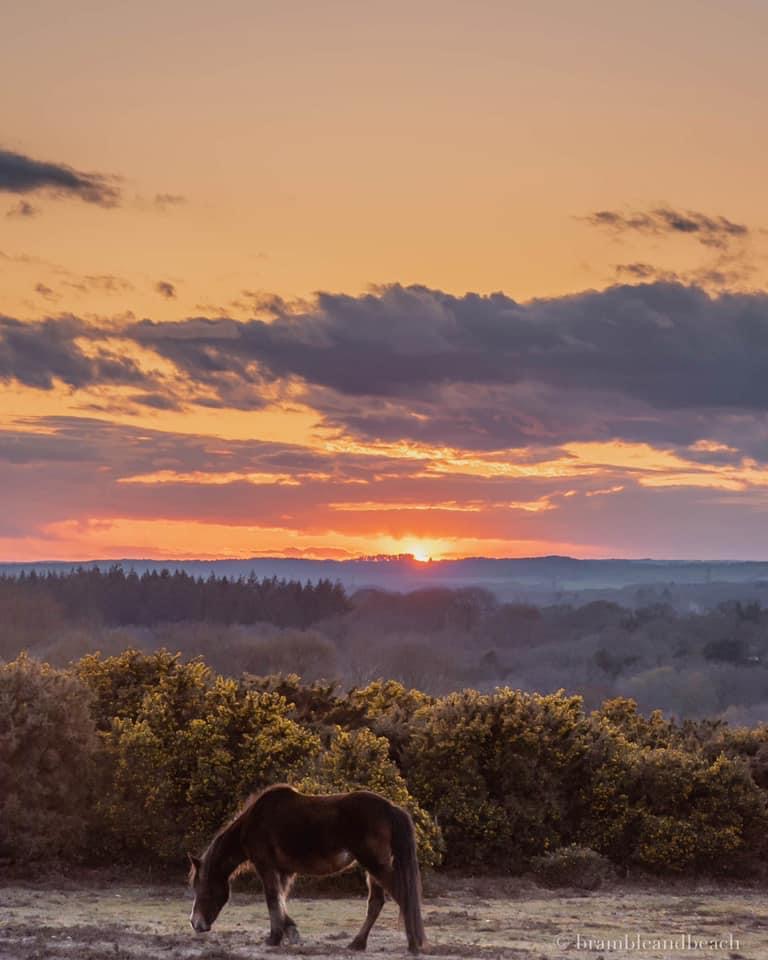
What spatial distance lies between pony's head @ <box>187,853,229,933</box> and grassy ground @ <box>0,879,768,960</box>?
19 centimetres

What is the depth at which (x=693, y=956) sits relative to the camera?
502 inches

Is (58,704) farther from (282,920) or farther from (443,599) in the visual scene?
(443,599)

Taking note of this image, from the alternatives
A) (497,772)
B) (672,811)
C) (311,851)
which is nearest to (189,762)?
(497,772)

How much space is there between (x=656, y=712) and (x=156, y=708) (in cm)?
1025

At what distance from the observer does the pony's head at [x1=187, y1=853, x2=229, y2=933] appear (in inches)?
514

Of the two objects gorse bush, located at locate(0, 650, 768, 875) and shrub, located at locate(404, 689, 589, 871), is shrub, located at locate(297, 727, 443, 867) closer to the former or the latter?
gorse bush, located at locate(0, 650, 768, 875)

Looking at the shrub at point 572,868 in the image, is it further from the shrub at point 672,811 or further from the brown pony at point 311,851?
the brown pony at point 311,851

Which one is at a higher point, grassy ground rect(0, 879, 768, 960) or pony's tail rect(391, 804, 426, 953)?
pony's tail rect(391, 804, 426, 953)

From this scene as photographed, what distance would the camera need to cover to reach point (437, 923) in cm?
1478

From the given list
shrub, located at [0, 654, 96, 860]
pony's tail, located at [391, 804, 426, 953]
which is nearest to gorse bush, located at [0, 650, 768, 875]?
shrub, located at [0, 654, 96, 860]

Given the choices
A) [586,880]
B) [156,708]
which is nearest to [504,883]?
[586,880]

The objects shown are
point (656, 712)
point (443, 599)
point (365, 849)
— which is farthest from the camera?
point (443, 599)

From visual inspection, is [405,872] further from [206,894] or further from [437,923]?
[437,923]

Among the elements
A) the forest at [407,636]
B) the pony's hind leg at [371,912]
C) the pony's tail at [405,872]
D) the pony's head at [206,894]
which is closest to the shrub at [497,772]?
the pony's head at [206,894]
